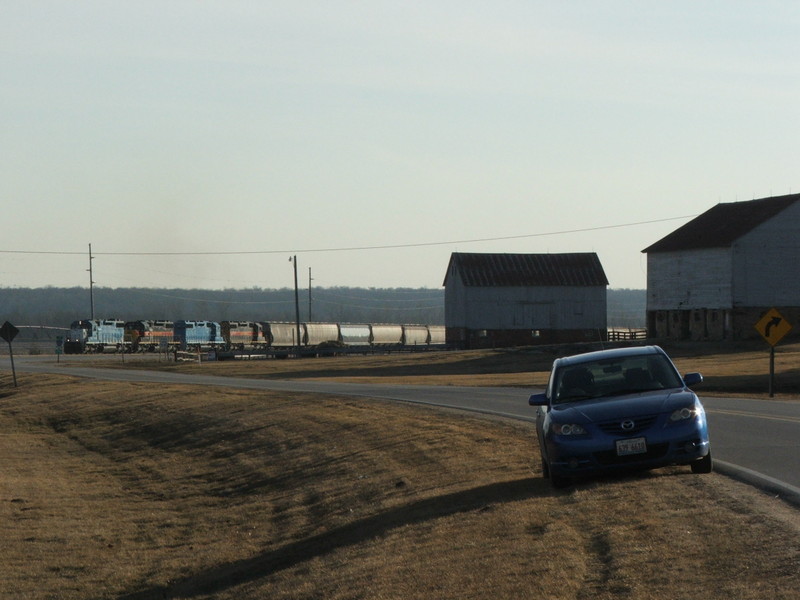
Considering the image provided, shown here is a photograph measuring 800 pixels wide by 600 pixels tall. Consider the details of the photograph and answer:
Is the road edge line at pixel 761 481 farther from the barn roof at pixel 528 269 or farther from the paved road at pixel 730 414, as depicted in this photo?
the barn roof at pixel 528 269

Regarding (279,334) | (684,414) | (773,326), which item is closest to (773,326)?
(773,326)

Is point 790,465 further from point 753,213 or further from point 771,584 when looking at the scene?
point 753,213

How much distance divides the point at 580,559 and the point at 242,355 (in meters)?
75.9

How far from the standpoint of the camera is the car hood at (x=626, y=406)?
44.7 feet

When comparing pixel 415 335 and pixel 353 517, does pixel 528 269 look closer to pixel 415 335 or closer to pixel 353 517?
pixel 415 335

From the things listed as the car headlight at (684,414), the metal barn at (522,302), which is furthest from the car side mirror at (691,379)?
the metal barn at (522,302)

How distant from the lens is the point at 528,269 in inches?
3691

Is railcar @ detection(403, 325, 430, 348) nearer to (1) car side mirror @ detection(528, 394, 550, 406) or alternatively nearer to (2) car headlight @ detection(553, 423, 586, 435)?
(1) car side mirror @ detection(528, 394, 550, 406)

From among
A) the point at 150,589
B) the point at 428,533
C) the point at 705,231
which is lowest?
the point at 150,589

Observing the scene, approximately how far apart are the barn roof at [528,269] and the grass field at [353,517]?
5692cm

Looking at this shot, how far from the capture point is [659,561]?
405 inches

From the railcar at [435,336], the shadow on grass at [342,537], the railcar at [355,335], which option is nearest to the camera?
the shadow on grass at [342,537]

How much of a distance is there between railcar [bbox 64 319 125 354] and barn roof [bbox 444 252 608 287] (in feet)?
116

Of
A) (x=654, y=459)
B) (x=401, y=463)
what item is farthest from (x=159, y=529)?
(x=654, y=459)
